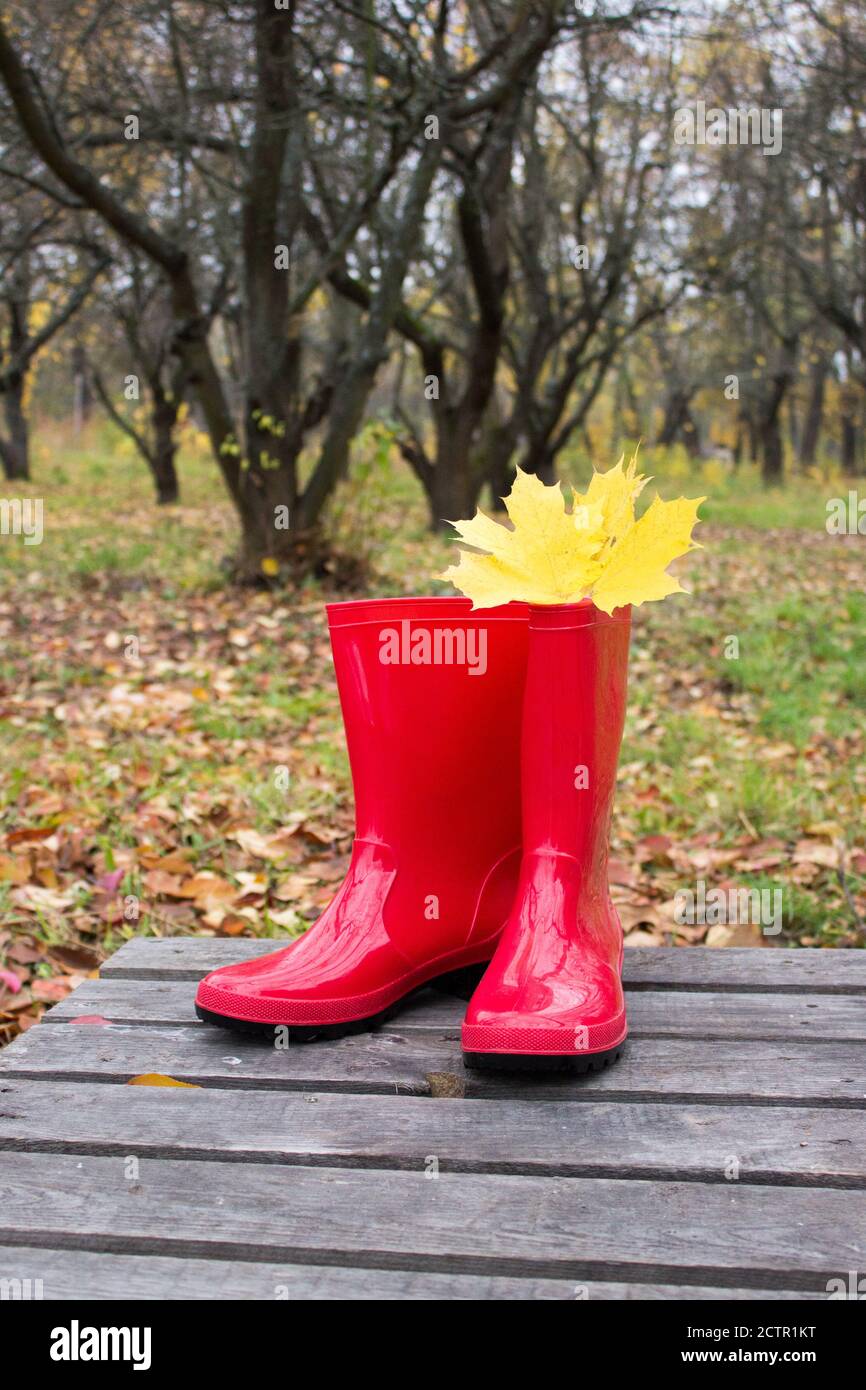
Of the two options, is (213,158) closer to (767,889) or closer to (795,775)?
(795,775)

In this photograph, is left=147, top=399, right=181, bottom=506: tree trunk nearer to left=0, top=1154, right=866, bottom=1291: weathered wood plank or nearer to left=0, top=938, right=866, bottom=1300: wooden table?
left=0, top=938, right=866, bottom=1300: wooden table

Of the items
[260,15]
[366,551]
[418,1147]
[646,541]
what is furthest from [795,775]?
[260,15]

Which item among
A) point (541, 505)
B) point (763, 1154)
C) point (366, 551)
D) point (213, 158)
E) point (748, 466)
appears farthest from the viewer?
point (748, 466)

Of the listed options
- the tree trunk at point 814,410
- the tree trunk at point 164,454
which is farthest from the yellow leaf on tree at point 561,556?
the tree trunk at point 814,410

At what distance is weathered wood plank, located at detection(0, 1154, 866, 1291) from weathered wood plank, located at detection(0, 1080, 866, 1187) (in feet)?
0.07

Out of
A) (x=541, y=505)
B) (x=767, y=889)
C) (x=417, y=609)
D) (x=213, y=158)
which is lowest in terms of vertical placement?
(x=767, y=889)

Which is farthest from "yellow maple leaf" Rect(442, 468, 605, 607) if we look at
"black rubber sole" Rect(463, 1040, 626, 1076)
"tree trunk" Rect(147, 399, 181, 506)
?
"tree trunk" Rect(147, 399, 181, 506)

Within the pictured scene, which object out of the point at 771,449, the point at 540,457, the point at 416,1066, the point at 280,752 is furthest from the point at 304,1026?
the point at 771,449

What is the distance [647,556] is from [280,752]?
7.71ft

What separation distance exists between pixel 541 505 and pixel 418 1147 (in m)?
0.68

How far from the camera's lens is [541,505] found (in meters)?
1.31

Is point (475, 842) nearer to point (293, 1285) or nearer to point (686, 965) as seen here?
point (686, 965)

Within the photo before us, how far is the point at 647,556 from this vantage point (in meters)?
1.32

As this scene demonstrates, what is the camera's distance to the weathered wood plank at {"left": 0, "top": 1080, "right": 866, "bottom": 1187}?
3.52 ft
